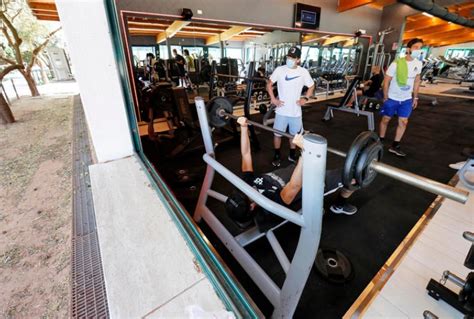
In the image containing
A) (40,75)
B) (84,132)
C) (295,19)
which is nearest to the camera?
(84,132)

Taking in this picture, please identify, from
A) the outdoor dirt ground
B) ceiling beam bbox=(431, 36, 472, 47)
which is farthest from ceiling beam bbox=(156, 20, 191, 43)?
ceiling beam bbox=(431, 36, 472, 47)

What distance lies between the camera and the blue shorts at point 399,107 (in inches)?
116

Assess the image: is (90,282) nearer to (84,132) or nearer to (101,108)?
(101,108)

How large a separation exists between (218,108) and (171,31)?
15.1ft

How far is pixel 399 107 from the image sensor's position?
3.00 meters

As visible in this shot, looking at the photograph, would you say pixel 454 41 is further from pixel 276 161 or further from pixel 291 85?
pixel 276 161

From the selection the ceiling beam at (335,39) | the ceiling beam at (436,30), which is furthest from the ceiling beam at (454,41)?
the ceiling beam at (335,39)

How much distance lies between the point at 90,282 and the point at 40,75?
14.1 m

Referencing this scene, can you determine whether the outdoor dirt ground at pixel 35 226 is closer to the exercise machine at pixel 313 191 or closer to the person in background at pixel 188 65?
the exercise machine at pixel 313 191

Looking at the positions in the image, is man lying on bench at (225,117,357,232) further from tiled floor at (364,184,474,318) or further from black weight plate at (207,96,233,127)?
tiled floor at (364,184,474,318)

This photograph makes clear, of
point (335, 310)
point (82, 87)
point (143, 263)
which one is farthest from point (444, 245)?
point (82, 87)

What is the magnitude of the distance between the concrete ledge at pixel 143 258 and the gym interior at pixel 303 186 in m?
0.04

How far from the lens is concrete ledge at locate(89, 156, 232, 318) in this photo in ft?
2.73

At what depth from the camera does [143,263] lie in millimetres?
999
